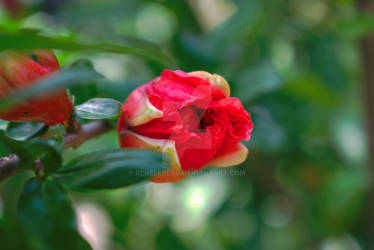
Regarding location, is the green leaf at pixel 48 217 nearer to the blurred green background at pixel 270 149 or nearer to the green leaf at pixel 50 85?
the green leaf at pixel 50 85

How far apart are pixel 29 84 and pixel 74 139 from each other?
8 centimetres

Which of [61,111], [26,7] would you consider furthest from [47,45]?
[26,7]

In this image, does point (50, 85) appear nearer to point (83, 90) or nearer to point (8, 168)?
point (8, 168)

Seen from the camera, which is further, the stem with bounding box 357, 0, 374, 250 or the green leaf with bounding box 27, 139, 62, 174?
the stem with bounding box 357, 0, 374, 250

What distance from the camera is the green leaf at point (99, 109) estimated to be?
39 cm

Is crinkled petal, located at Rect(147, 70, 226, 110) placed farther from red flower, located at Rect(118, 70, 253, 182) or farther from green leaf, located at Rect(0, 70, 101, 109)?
green leaf, located at Rect(0, 70, 101, 109)

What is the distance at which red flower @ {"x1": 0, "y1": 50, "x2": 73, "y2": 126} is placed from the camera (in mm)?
348

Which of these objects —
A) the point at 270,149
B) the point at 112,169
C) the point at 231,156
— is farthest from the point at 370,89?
the point at 112,169

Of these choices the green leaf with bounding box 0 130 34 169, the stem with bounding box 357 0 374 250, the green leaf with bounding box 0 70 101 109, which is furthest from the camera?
the stem with bounding box 357 0 374 250

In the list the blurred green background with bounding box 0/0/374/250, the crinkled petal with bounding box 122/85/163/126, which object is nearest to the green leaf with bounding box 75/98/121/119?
the crinkled petal with bounding box 122/85/163/126

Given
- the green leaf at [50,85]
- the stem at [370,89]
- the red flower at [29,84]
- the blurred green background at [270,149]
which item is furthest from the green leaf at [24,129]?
the stem at [370,89]

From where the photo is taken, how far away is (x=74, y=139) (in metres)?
0.42

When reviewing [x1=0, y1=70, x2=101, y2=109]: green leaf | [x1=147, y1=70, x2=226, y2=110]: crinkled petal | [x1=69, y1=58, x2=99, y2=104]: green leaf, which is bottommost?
[x1=69, y1=58, x2=99, y2=104]: green leaf

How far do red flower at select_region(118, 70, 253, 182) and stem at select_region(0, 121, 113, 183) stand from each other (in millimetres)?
57
